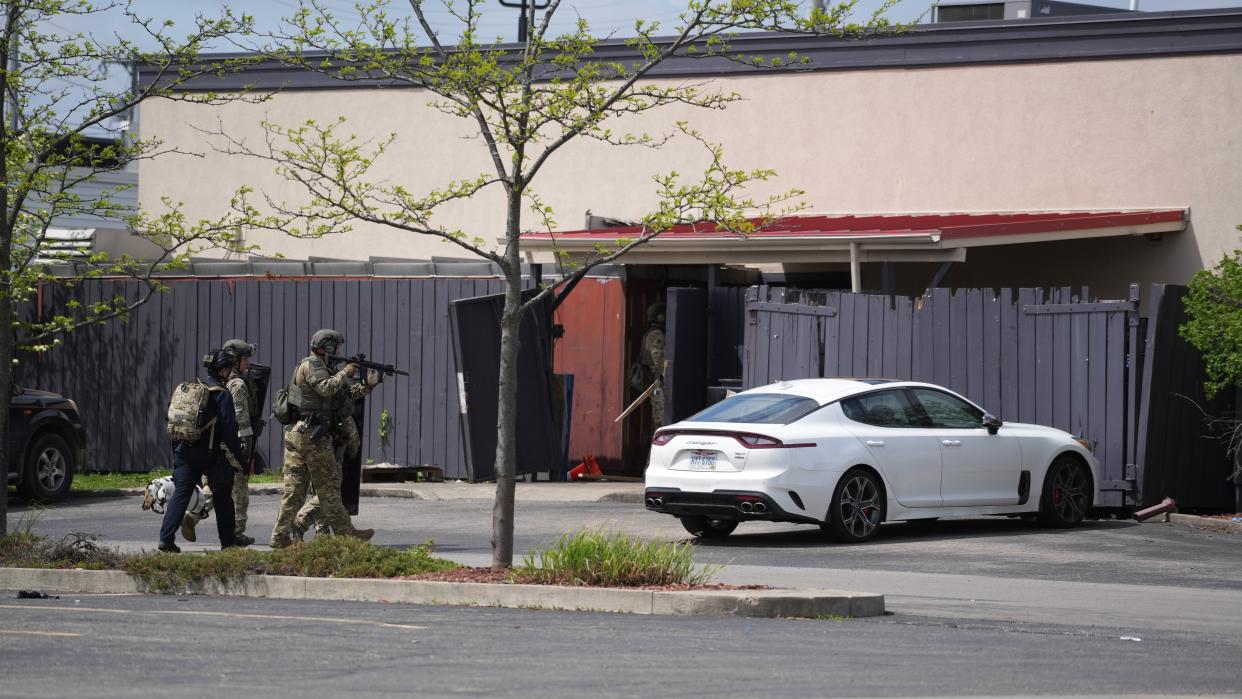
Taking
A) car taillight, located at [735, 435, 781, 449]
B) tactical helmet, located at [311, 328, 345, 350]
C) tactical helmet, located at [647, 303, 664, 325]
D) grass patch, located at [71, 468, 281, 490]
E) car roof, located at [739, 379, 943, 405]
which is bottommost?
grass patch, located at [71, 468, 281, 490]

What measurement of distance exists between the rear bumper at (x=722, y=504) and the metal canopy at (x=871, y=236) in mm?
4310

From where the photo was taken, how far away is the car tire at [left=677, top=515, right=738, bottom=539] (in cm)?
1570

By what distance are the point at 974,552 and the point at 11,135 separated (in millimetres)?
8499

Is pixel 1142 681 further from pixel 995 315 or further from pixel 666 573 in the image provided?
pixel 995 315

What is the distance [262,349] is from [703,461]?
9.87 m

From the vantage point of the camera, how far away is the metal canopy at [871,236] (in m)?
19.5

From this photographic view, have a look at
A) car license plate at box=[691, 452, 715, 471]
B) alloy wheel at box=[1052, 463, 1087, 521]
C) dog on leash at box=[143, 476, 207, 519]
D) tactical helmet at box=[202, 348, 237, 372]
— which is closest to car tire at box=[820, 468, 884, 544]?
car license plate at box=[691, 452, 715, 471]

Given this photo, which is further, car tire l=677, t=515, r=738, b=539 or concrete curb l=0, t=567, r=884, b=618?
car tire l=677, t=515, r=738, b=539

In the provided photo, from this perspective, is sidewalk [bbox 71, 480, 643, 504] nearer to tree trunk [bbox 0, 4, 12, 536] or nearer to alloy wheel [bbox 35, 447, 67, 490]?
alloy wheel [bbox 35, 447, 67, 490]

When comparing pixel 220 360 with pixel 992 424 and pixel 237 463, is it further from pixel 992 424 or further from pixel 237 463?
pixel 992 424

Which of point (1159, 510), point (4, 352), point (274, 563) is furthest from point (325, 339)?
point (1159, 510)

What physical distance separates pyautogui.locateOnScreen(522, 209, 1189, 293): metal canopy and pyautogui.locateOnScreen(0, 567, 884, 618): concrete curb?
7504 millimetres

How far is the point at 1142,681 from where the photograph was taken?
26.9 feet

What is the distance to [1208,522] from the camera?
17.0 m
